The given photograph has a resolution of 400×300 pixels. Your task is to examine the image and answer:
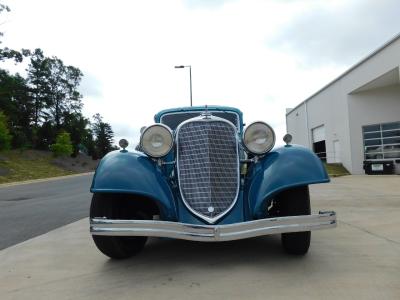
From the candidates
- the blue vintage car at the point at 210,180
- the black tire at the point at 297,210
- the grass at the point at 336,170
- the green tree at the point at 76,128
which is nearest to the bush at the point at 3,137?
the green tree at the point at 76,128

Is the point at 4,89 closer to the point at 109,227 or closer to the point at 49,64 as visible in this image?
the point at 49,64

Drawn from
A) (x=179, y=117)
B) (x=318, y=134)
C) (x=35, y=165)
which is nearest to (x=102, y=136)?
(x=35, y=165)

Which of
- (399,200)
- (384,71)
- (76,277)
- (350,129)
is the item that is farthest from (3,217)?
(350,129)

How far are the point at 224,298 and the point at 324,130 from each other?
90.4ft

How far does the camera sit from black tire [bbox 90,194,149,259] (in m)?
4.14

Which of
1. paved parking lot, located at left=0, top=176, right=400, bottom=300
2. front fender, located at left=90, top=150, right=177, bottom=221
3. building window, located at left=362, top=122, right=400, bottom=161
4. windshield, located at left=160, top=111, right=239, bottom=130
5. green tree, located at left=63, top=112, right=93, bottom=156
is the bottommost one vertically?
paved parking lot, located at left=0, top=176, right=400, bottom=300

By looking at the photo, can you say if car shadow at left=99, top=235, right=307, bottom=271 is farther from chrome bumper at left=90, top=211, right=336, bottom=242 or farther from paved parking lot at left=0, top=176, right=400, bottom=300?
chrome bumper at left=90, top=211, right=336, bottom=242

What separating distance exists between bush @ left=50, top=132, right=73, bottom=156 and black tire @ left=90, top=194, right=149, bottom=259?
141ft

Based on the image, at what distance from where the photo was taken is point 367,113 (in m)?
23.4

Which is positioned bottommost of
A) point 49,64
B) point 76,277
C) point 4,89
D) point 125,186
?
point 76,277

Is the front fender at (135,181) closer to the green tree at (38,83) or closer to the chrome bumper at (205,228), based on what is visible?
the chrome bumper at (205,228)

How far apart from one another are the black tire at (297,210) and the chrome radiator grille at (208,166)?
1.74 feet

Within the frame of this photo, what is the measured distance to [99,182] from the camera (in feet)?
13.0

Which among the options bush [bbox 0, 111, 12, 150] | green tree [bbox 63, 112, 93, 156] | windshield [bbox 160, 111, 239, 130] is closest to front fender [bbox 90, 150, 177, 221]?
windshield [bbox 160, 111, 239, 130]
